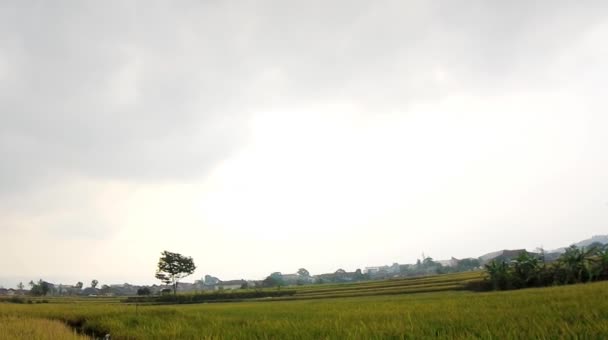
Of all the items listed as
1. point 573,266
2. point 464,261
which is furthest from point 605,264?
point 464,261

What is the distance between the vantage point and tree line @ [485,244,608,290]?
28156 millimetres

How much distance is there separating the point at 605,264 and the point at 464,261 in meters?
129

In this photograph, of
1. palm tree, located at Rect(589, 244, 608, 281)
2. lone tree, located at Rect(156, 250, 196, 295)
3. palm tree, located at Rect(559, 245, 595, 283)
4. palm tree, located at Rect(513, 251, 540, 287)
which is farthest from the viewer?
lone tree, located at Rect(156, 250, 196, 295)

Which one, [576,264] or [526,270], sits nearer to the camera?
[576,264]

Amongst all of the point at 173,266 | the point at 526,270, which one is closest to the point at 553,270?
the point at 526,270

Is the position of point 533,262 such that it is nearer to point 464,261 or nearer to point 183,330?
point 183,330

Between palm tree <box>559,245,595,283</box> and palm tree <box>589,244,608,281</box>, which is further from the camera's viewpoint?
palm tree <box>559,245,595,283</box>

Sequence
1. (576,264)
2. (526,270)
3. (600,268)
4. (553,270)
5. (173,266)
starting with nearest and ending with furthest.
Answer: (600,268) → (576,264) → (553,270) → (526,270) → (173,266)

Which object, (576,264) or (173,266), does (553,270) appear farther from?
(173,266)

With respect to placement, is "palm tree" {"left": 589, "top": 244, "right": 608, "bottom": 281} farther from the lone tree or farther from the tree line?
the lone tree

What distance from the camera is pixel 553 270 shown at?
98.3 feet

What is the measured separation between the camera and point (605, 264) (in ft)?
92.6

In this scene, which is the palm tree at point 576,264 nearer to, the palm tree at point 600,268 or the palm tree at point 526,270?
the palm tree at point 600,268

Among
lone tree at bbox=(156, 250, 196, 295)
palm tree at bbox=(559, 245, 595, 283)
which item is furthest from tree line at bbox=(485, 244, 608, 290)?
lone tree at bbox=(156, 250, 196, 295)
